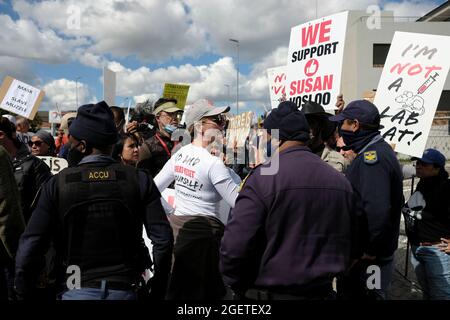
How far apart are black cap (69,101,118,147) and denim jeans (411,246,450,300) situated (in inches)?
116

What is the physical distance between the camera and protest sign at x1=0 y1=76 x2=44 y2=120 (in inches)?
236

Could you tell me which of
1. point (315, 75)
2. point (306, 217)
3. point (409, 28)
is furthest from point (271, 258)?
point (409, 28)

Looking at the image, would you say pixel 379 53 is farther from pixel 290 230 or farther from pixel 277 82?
pixel 290 230

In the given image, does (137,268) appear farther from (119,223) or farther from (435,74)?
(435,74)

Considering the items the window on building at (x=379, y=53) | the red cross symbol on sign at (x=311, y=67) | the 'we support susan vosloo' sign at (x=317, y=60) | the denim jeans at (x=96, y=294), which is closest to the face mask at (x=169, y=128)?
the 'we support susan vosloo' sign at (x=317, y=60)

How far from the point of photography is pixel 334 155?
4070mm

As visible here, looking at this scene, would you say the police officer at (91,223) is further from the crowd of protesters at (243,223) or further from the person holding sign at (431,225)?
the person holding sign at (431,225)

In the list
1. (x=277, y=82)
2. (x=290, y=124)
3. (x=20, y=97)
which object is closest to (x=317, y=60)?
(x=290, y=124)

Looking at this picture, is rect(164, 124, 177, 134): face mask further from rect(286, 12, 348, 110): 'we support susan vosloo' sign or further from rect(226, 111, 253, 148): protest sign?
rect(226, 111, 253, 148): protest sign

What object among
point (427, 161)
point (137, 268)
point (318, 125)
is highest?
point (318, 125)

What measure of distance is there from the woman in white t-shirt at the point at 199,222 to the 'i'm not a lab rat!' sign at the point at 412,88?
77.5 inches

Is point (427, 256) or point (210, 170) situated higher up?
point (210, 170)

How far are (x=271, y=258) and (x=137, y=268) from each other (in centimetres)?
75

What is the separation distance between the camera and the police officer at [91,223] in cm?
204
